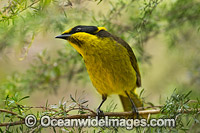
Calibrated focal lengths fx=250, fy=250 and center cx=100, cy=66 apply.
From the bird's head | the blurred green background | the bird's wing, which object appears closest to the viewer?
the blurred green background

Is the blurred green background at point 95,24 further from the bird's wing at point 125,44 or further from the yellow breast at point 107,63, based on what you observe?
the yellow breast at point 107,63

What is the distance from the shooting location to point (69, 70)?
2760 millimetres

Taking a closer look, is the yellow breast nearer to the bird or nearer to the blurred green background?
the bird

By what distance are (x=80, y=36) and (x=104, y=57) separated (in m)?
0.28

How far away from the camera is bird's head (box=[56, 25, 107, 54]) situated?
85.1 inches

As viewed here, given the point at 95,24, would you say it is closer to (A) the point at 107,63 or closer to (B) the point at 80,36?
(B) the point at 80,36

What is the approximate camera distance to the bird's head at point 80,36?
216 centimetres

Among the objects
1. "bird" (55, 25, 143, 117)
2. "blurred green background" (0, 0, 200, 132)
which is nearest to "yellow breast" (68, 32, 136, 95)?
"bird" (55, 25, 143, 117)

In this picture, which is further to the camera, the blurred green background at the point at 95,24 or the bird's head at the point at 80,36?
the bird's head at the point at 80,36

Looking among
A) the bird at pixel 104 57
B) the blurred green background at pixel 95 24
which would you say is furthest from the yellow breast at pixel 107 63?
the blurred green background at pixel 95 24

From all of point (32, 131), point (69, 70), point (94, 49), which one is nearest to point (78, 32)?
point (94, 49)

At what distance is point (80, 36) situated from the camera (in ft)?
7.21

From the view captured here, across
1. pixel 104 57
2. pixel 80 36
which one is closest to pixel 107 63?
pixel 104 57

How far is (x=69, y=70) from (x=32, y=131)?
1403mm
